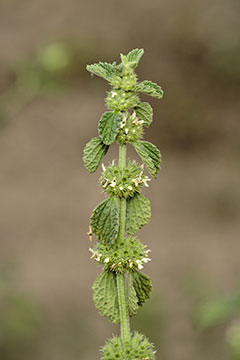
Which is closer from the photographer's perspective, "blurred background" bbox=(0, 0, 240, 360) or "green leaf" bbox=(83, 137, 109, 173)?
"green leaf" bbox=(83, 137, 109, 173)

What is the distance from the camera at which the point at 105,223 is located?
3.81 ft

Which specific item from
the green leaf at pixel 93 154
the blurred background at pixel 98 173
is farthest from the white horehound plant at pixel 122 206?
the blurred background at pixel 98 173

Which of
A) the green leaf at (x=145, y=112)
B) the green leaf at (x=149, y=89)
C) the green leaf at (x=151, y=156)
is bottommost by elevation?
the green leaf at (x=151, y=156)

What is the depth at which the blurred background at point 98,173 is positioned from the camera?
5.82 m

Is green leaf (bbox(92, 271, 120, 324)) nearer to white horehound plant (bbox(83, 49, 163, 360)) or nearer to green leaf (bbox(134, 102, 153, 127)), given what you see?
white horehound plant (bbox(83, 49, 163, 360))

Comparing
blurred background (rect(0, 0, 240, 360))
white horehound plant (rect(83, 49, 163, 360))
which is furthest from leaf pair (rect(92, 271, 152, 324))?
blurred background (rect(0, 0, 240, 360))

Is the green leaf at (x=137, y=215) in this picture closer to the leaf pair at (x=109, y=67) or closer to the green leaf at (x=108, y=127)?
the green leaf at (x=108, y=127)

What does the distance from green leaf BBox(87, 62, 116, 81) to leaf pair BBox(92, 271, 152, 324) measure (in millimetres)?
348

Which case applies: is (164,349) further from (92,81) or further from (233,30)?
(233,30)

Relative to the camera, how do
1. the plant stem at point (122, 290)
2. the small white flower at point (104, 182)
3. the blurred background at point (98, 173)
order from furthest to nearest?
the blurred background at point (98, 173) → the small white flower at point (104, 182) → the plant stem at point (122, 290)

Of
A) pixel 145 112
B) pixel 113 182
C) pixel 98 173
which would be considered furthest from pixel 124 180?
pixel 98 173

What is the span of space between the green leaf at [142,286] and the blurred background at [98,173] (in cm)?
298

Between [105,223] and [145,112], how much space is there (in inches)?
8.4

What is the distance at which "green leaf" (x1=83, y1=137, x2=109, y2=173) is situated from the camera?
1185 millimetres
